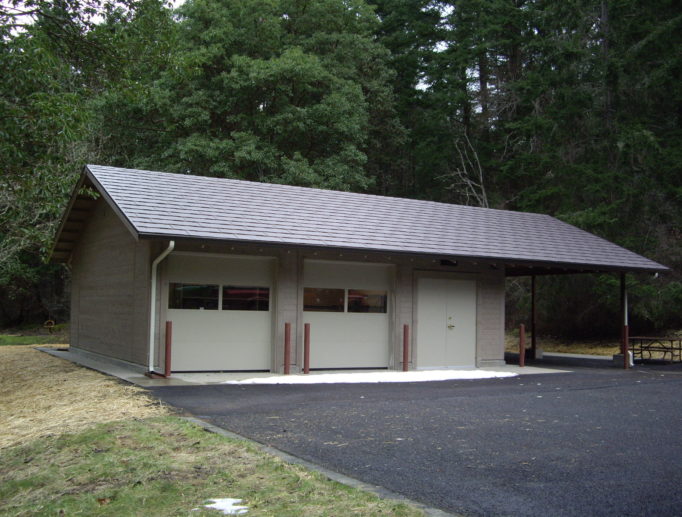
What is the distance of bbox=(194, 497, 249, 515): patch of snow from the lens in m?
4.57

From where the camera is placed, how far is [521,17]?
97.7 feet

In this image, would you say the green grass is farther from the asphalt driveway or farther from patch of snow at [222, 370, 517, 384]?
patch of snow at [222, 370, 517, 384]

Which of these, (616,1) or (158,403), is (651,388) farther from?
(616,1)

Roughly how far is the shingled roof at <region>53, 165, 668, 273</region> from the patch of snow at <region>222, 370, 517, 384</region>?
2514 millimetres

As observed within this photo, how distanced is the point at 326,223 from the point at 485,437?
8.10m

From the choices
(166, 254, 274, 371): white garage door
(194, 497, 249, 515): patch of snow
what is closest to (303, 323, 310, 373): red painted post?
(166, 254, 274, 371): white garage door

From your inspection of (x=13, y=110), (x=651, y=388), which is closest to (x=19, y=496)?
(x=13, y=110)

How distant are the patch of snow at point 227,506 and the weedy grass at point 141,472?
60 millimetres

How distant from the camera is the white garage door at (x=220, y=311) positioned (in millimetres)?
13141

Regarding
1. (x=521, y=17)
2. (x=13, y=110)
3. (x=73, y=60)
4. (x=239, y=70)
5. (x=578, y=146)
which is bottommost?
(x=13, y=110)

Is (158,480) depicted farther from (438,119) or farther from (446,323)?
(438,119)

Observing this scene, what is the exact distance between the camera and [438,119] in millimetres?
31578

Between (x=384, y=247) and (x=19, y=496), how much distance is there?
31.8 feet

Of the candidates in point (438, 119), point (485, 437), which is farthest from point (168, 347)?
point (438, 119)
